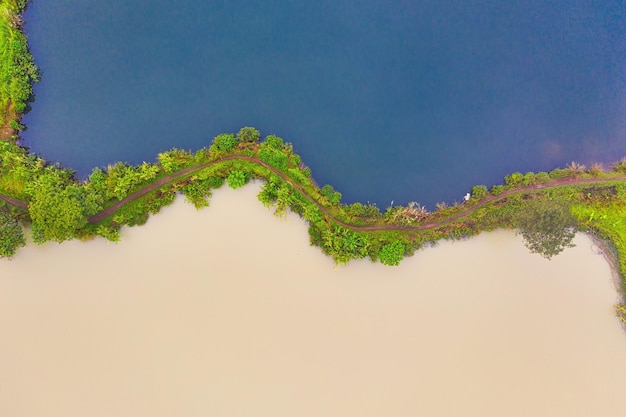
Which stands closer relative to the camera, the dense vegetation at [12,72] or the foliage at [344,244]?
the foliage at [344,244]

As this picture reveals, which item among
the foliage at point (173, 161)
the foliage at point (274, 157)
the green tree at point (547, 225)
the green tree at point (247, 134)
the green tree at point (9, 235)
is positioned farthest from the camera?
the green tree at point (247, 134)

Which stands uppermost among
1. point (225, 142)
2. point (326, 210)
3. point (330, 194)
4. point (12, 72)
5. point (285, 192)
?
point (12, 72)

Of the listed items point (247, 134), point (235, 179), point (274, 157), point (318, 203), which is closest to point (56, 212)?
point (235, 179)

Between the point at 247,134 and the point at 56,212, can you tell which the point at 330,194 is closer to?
the point at 247,134

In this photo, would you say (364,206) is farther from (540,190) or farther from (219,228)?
(540,190)

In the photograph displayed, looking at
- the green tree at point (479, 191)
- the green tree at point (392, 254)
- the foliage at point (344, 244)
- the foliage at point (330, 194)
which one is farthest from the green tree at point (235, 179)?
the green tree at point (479, 191)

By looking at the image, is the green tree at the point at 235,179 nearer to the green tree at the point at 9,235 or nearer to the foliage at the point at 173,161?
the foliage at the point at 173,161
